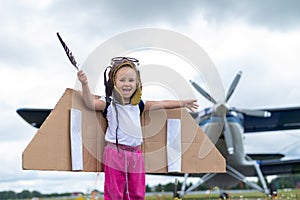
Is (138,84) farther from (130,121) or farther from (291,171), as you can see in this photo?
(291,171)

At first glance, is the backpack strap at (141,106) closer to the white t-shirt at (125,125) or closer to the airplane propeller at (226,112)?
the white t-shirt at (125,125)

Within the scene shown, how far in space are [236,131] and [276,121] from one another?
4.55m

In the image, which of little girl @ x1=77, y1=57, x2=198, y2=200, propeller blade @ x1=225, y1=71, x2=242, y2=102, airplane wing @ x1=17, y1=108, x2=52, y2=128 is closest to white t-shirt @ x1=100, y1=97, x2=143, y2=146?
little girl @ x1=77, y1=57, x2=198, y2=200

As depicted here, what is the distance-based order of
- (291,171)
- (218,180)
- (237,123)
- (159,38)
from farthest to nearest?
(291,171) → (218,180) → (237,123) → (159,38)

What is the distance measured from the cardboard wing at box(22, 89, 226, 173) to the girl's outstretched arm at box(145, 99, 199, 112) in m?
0.09

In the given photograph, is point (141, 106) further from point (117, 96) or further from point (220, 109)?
point (220, 109)

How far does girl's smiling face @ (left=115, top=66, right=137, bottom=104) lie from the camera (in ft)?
11.2

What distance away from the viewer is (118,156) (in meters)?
3.40

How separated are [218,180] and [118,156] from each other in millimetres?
14431

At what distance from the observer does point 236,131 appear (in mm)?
15711

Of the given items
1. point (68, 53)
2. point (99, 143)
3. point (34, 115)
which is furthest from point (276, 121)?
point (68, 53)

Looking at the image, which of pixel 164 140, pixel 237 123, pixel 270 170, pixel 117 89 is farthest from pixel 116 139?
pixel 270 170

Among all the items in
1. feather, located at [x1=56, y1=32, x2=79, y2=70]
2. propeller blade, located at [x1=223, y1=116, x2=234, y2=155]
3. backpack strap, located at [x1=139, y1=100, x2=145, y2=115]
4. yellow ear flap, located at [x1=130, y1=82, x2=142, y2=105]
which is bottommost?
backpack strap, located at [x1=139, y1=100, x2=145, y2=115]

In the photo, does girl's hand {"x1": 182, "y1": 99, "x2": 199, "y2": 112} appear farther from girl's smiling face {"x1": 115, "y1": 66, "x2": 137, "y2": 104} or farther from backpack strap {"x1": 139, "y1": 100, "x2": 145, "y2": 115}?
girl's smiling face {"x1": 115, "y1": 66, "x2": 137, "y2": 104}
